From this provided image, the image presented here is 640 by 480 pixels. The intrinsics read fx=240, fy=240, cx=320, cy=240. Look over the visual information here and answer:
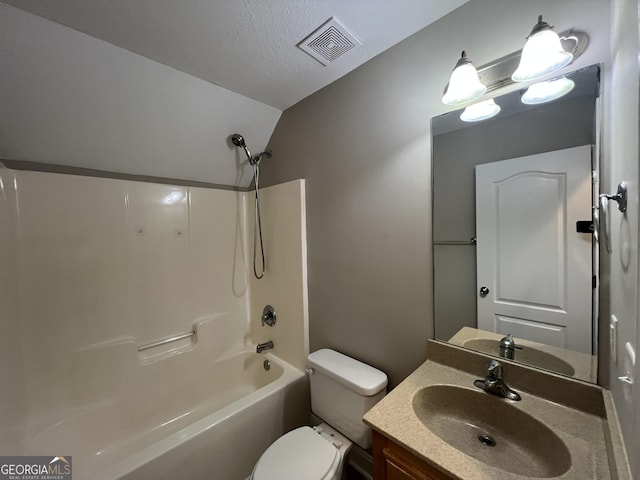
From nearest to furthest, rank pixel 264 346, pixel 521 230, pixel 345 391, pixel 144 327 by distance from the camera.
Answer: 1. pixel 521 230
2. pixel 345 391
3. pixel 144 327
4. pixel 264 346

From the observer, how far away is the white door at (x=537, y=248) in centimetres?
89

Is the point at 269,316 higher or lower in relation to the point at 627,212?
lower

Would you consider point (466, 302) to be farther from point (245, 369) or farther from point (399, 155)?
point (245, 369)

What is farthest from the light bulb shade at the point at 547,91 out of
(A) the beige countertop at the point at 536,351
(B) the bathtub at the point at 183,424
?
(B) the bathtub at the point at 183,424

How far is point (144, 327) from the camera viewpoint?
1783 millimetres

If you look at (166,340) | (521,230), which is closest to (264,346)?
(166,340)

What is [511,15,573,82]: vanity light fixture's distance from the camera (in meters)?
0.79

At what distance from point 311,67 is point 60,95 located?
1332 millimetres

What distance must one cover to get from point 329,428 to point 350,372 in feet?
1.28

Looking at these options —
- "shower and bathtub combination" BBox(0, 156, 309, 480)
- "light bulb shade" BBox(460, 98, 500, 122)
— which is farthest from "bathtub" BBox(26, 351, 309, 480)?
"light bulb shade" BBox(460, 98, 500, 122)

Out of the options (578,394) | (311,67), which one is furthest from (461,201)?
(311,67)

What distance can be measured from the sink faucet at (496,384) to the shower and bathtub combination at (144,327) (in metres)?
1.15

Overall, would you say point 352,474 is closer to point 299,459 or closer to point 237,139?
point 299,459

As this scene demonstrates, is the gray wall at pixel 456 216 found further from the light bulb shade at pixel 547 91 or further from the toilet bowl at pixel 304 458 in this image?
the toilet bowl at pixel 304 458
